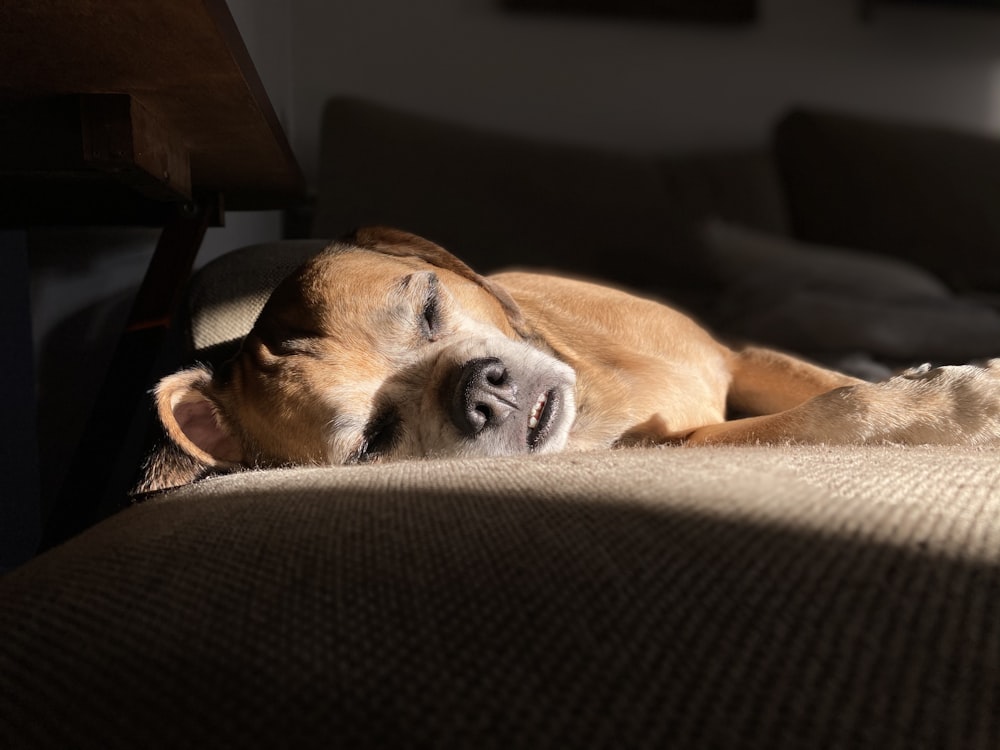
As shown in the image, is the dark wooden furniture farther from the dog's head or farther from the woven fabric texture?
the woven fabric texture

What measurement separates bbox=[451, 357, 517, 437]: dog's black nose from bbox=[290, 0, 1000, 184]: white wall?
234cm

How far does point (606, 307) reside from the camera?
1.59m

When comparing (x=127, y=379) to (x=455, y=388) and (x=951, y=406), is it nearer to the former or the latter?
(x=455, y=388)

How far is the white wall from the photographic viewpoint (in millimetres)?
3355

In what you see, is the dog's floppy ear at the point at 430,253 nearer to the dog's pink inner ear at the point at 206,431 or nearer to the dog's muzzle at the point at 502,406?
the dog's muzzle at the point at 502,406

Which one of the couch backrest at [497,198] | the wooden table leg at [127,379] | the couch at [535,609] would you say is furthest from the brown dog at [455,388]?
the couch backrest at [497,198]

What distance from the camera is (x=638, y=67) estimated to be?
3.65 m

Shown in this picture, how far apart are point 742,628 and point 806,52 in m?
3.94

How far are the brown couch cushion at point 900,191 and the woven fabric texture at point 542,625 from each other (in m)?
2.76

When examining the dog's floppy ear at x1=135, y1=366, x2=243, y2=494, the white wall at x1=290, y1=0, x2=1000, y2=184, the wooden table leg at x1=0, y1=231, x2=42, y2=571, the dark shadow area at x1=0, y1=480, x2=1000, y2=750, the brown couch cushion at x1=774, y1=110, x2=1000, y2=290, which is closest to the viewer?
the dark shadow area at x1=0, y1=480, x2=1000, y2=750

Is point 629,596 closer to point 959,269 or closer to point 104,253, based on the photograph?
point 104,253

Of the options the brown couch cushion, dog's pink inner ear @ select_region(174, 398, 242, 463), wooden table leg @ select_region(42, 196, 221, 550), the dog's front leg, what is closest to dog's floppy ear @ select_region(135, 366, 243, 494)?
dog's pink inner ear @ select_region(174, 398, 242, 463)

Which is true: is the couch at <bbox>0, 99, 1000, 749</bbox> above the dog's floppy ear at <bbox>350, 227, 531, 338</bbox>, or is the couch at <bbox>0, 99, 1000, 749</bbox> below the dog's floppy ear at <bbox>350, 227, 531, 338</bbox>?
above

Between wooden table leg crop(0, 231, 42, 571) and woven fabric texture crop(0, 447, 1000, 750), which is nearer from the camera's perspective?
woven fabric texture crop(0, 447, 1000, 750)
